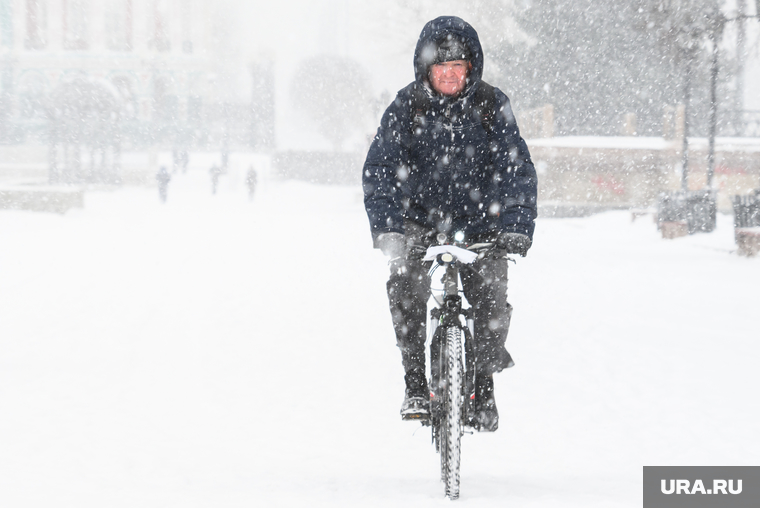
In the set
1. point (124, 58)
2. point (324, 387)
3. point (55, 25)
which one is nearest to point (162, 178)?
point (324, 387)

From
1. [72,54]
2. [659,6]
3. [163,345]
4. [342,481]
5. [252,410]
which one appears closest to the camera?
[342,481]

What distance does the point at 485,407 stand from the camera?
3.78 meters

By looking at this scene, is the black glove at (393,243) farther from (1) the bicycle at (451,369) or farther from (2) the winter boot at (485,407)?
(2) the winter boot at (485,407)

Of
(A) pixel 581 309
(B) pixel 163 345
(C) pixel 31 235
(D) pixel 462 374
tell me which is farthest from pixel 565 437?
(C) pixel 31 235

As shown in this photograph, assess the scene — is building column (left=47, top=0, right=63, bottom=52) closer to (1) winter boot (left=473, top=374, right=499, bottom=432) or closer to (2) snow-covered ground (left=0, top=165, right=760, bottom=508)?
(2) snow-covered ground (left=0, top=165, right=760, bottom=508)

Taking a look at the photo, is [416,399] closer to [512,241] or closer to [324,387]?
[512,241]

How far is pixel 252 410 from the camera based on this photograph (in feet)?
16.1

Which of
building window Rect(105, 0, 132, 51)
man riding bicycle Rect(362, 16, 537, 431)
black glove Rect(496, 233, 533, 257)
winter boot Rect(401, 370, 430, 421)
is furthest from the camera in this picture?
building window Rect(105, 0, 132, 51)

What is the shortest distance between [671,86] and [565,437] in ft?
111

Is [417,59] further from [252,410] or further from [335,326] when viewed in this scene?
[335,326]

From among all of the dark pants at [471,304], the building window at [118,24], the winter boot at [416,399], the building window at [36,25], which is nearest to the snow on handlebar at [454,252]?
the dark pants at [471,304]

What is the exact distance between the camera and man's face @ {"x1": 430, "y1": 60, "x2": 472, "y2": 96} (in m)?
3.60

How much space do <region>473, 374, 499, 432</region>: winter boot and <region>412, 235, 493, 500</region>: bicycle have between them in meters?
0.08

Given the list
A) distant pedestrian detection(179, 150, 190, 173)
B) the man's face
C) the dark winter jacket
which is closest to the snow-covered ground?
the dark winter jacket
